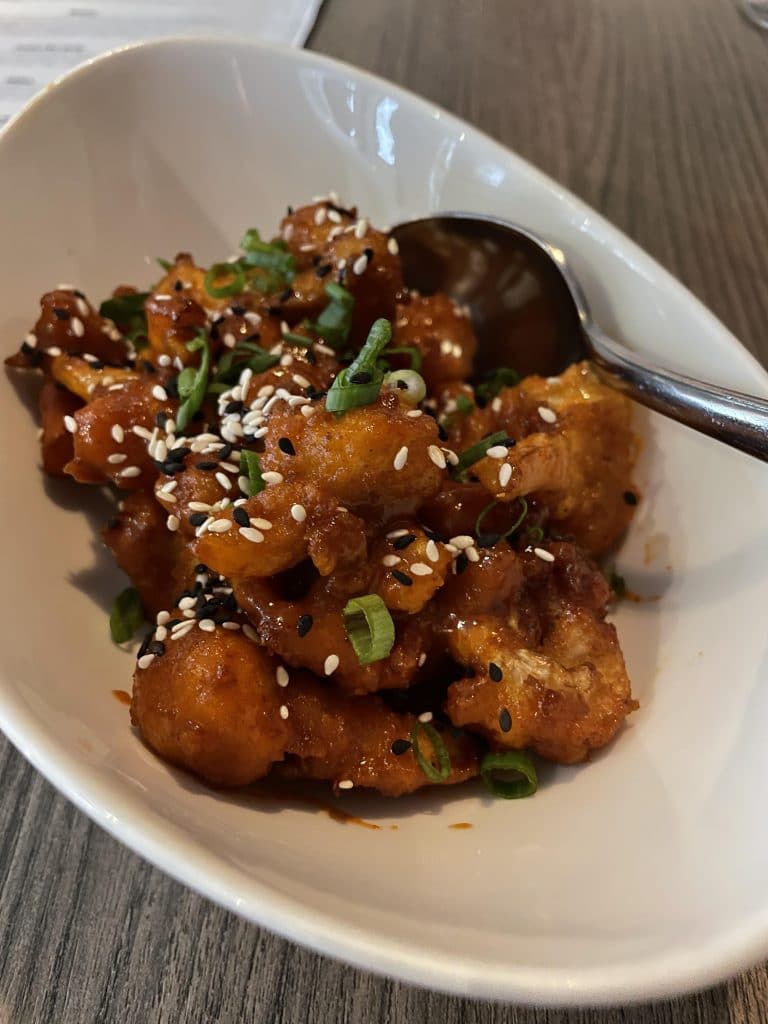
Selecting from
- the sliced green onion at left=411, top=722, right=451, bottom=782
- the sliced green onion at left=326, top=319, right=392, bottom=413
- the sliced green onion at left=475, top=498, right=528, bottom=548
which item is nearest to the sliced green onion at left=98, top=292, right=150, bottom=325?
the sliced green onion at left=326, top=319, right=392, bottom=413

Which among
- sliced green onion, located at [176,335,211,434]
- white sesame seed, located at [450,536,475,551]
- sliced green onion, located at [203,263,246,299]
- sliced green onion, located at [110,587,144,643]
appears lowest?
sliced green onion, located at [110,587,144,643]

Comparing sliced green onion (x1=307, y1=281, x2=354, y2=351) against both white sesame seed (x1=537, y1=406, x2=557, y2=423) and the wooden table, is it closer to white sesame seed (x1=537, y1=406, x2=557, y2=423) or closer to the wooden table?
white sesame seed (x1=537, y1=406, x2=557, y2=423)

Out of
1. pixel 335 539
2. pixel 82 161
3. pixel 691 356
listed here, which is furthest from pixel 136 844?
pixel 82 161

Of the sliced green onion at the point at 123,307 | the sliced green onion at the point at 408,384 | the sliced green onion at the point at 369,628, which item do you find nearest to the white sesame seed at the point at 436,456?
the sliced green onion at the point at 408,384

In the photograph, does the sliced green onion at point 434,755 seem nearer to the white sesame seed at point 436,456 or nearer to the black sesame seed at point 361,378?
the white sesame seed at point 436,456

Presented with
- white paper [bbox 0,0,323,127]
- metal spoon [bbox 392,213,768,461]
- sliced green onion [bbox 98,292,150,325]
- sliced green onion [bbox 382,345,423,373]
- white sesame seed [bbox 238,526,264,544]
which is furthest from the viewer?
white paper [bbox 0,0,323,127]

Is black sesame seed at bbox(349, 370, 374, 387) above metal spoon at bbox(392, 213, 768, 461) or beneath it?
above
